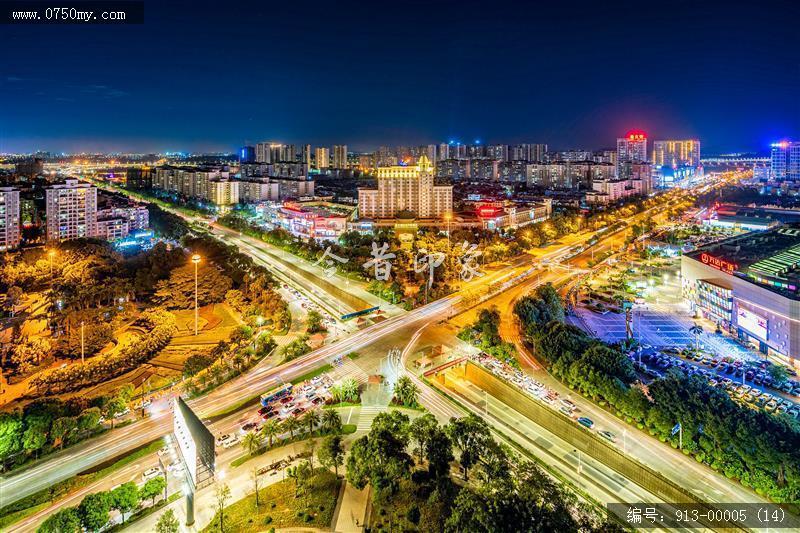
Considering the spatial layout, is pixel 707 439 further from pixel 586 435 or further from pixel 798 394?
pixel 798 394

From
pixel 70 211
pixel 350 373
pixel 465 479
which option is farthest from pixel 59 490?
pixel 70 211

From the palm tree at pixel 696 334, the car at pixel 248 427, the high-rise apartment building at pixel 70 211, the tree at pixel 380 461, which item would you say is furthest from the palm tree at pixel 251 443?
the high-rise apartment building at pixel 70 211

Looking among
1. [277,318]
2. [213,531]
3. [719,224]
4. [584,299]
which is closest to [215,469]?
[213,531]

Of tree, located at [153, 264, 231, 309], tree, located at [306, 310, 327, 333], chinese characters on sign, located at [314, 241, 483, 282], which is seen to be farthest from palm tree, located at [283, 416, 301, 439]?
chinese characters on sign, located at [314, 241, 483, 282]

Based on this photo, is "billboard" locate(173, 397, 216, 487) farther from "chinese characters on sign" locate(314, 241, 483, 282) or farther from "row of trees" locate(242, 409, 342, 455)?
"chinese characters on sign" locate(314, 241, 483, 282)

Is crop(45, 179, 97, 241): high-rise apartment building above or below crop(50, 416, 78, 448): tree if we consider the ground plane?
above

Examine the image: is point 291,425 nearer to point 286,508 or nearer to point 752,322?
point 286,508

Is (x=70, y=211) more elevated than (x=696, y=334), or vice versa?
(x=70, y=211)
